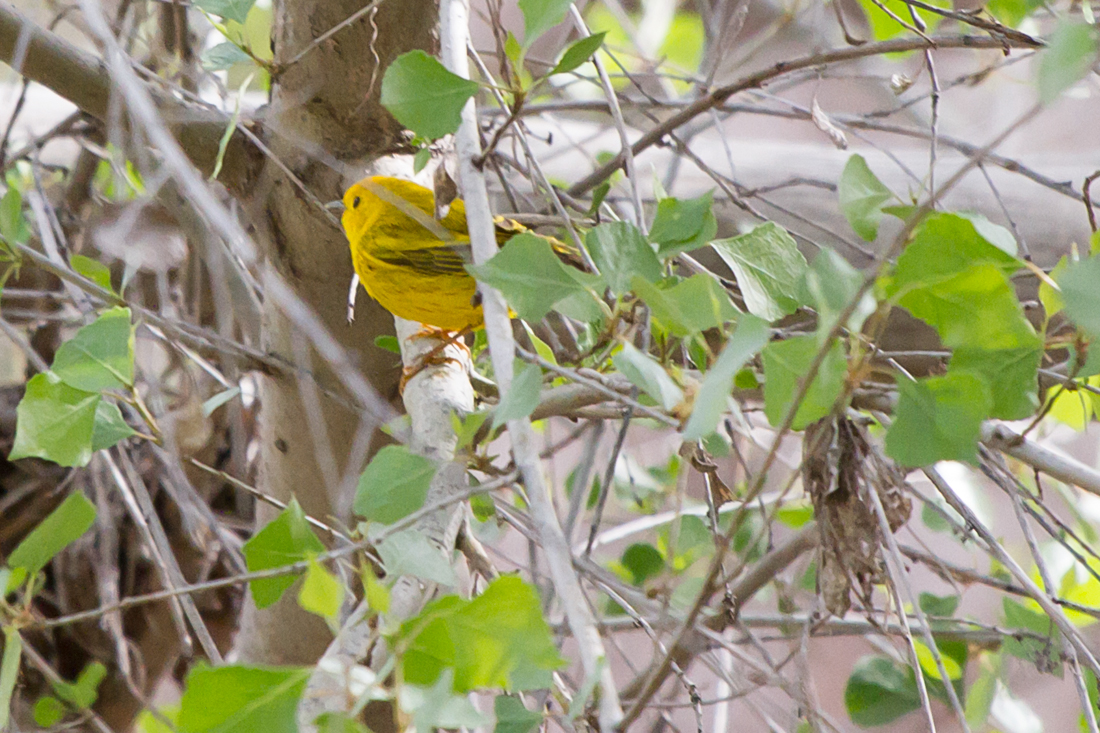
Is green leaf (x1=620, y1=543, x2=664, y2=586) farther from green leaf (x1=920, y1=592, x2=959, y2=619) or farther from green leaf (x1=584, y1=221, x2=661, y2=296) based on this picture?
green leaf (x1=584, y1=221, x2=661, y2=296)

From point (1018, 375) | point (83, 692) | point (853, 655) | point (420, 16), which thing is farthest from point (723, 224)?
point (853, 655)

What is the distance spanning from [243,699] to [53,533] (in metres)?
0.55

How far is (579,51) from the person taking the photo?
2.75 feet

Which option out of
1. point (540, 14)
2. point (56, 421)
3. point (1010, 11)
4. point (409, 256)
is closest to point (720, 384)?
point (540, 14)

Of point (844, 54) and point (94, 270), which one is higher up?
point (844, 54)

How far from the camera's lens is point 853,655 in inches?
155

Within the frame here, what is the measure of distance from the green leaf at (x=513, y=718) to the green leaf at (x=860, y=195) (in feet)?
1.59

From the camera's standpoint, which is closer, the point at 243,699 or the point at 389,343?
the point at 243,699

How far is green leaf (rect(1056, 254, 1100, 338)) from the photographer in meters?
0.49

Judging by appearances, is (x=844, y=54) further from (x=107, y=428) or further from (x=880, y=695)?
(x=880, y=695)

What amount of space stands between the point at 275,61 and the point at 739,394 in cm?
115

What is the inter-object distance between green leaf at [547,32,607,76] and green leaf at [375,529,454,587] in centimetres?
45

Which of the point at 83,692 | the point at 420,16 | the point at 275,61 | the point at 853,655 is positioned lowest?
the point at 853,655

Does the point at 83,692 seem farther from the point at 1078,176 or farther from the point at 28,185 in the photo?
the point at 1078,176
